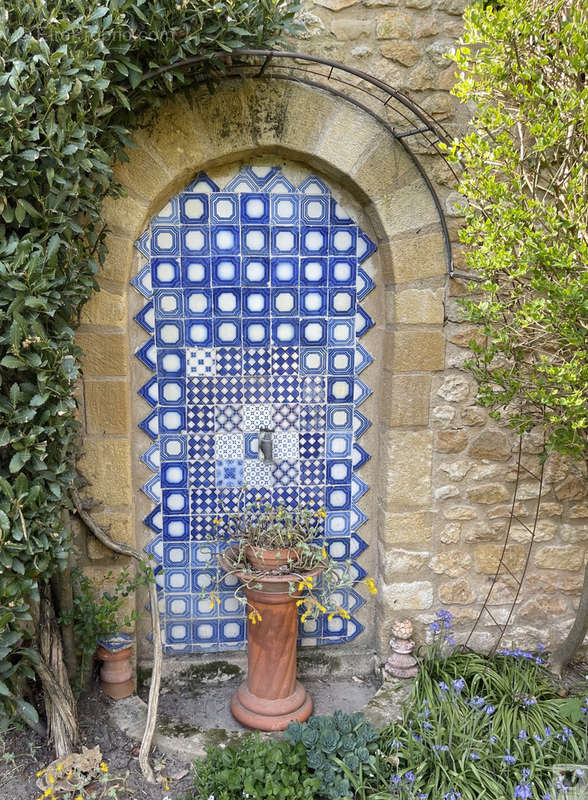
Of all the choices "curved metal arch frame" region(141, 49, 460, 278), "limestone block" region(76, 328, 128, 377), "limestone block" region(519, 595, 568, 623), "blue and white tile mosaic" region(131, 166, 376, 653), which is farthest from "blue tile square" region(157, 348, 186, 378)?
"limestone block" region(519, 595, 568, 623)

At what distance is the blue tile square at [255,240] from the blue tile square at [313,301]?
27 centimetres

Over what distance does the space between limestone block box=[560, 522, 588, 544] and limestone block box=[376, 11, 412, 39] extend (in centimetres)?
244

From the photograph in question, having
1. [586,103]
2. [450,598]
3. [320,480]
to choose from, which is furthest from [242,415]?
[586,103]

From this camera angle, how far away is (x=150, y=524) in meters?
3.28

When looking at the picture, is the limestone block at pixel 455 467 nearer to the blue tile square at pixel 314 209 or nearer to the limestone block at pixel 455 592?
the limestone block at pixel 455 592

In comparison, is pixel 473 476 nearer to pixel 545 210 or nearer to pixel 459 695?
pixel 459 695

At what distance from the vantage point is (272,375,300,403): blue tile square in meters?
3.25

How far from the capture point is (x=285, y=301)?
320 centimetres

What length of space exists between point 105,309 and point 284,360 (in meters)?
0.88

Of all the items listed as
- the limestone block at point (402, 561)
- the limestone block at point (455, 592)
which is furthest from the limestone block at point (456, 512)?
the limestone block at point (455, 592)

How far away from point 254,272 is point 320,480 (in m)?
1.09

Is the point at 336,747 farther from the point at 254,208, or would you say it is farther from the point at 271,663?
the point at 254,208

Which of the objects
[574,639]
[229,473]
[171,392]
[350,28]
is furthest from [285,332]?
[574,639]

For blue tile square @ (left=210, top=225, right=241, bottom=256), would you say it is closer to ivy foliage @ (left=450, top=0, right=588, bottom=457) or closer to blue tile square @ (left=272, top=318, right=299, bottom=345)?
blue tile square @ (left=272, top=318, right=299, bottom=345)
